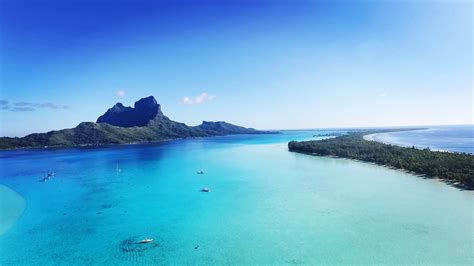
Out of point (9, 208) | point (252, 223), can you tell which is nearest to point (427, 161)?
point (252, 223)

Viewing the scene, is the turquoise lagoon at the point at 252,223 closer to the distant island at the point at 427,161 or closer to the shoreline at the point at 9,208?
the shoreline at the point at 9,208

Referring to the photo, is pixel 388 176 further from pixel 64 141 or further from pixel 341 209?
pixel 64 141

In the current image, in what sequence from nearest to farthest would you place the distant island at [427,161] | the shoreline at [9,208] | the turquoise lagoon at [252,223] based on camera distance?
the turquoise lagoon at [252,223]
the shoreline at [9,208]
the distant island at [427,161]

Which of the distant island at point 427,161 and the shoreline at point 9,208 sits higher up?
the distant island at point 427,161

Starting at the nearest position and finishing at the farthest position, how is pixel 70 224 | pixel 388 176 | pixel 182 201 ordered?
pixel 70 224, pixel 182 201, pixel 388 176

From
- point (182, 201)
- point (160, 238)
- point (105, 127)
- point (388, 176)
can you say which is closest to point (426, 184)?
point (388, 176)

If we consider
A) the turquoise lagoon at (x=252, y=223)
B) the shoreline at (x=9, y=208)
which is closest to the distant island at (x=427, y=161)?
the turquoise lagoon at (x=252, y=223)
